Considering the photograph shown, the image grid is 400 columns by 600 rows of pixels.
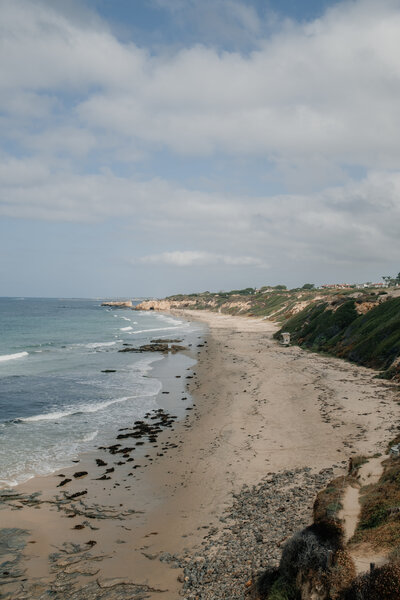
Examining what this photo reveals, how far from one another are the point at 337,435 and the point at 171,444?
26.2 feet

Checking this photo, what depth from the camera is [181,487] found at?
13555mm

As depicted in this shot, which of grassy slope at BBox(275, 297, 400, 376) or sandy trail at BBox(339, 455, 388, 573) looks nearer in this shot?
sandy trail at BBox(339, 455, 388, 573)

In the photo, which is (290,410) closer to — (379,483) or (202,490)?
(202,490)

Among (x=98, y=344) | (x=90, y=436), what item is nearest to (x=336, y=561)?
(x=90, y=436)

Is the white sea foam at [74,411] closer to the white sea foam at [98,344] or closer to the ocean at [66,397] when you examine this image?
the ocean at [66,397]

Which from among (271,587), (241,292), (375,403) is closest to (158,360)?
(375,403)

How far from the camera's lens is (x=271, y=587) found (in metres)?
6.76

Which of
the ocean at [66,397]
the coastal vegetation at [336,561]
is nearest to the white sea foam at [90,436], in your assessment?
the ocean at [66,397]

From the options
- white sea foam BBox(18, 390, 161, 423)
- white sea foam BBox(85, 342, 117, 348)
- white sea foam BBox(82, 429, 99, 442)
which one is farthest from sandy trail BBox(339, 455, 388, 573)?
white sea foam BBox(85, 342, 117, 348)

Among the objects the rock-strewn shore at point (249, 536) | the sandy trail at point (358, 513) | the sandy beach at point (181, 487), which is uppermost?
the sandy trail at point (358, 513)

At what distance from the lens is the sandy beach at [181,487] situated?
29.4 ft

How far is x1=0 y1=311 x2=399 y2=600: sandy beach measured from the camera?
8953 mm

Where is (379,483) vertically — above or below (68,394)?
above

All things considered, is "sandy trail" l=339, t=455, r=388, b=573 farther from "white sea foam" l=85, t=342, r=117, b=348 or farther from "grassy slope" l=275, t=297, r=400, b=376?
"white sea foam" l=85, t=342, r=117, b=348
